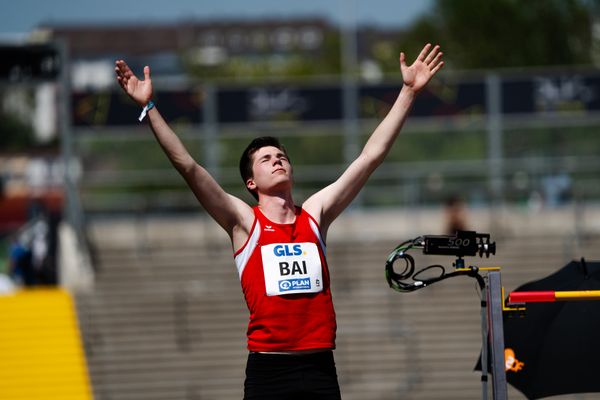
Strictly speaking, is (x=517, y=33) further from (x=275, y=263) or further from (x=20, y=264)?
(x=275, y=263)

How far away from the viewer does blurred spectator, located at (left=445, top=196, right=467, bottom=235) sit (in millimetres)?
19406

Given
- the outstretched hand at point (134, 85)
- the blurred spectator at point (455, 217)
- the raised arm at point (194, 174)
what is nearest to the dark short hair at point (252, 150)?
the raised arm at point (194, 174)

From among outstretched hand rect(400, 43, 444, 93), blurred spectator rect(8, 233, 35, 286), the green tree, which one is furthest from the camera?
the green tree

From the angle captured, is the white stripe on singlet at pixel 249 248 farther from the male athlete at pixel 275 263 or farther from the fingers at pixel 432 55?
the fingers at pixel 432 55

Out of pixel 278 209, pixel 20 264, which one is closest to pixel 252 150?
pixel 278 209

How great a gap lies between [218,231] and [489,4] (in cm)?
3179

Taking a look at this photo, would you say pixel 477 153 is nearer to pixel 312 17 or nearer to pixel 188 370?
pixel 188 370

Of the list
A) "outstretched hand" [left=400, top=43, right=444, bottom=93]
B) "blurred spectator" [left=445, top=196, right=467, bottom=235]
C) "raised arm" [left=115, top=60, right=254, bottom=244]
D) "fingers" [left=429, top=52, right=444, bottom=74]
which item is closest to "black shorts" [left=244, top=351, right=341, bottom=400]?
"raised arm" [left=115, top=60, right=254, bottom=244]

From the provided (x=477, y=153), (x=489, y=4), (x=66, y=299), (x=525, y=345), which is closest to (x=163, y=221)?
(x=66, y=299)

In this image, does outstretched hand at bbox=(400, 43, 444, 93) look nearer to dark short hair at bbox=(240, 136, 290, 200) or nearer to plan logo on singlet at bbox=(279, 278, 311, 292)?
dark short hair at bbox=(240, 136, 290, 200)

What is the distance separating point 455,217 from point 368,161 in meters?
13.6

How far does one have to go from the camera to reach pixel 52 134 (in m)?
27.4

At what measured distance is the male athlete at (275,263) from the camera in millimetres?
5547

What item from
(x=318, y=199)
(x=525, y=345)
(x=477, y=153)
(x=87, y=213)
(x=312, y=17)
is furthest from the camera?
(x=312, y=17)
